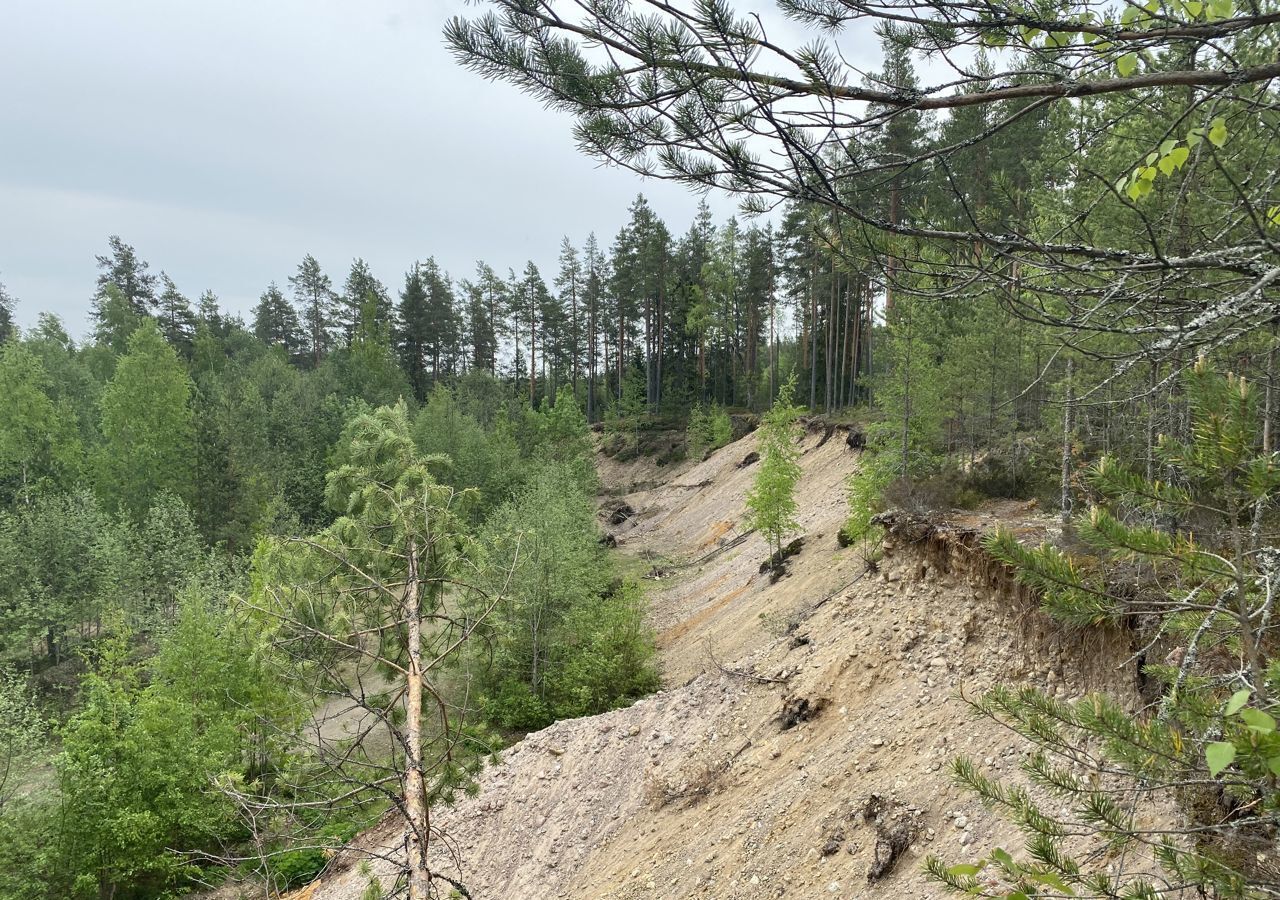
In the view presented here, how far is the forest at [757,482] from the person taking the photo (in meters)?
2.22

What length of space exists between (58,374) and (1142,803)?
52751 mm

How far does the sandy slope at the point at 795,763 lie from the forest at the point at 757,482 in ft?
3.30

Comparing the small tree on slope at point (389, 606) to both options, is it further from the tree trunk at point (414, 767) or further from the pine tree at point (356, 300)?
the pine tree at point (356, 300)

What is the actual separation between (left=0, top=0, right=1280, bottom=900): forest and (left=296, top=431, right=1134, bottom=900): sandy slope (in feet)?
3.30

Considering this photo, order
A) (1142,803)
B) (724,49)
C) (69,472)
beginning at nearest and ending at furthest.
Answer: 1. (724,49)
2. (1142,803)
3. (69,472)

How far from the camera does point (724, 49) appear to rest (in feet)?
8.11

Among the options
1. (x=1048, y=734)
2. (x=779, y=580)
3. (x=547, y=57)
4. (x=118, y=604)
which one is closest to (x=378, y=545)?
(x=547, y=57)

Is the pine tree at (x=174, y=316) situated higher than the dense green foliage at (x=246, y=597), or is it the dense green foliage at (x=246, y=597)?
the pine tree at (x=174, y=316)

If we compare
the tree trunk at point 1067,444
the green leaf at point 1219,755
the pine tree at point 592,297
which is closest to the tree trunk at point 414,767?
the green leaf at point 1219,755

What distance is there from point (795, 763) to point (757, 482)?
1117cm

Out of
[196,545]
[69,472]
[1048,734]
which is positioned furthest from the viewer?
[69,472]

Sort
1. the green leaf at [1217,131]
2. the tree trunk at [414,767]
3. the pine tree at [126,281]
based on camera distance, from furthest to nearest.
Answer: the pine tree at [126,281], the tree trunk at [414,767], the green leaf at [1217,131]

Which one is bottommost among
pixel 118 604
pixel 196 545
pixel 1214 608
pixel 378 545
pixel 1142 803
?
pixel 118 604

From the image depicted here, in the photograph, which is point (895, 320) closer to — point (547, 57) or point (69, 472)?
point (547, 57)
